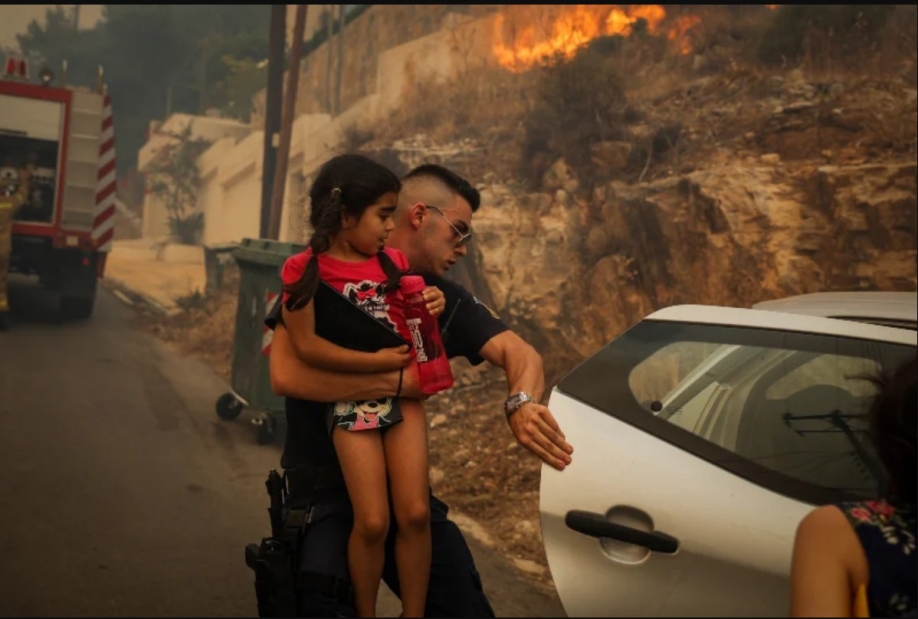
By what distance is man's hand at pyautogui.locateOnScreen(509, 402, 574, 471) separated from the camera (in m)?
2.26

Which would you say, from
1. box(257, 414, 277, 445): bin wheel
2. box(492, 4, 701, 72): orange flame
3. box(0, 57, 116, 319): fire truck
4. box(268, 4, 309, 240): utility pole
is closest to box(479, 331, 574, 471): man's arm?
box(0, 57, 116, 319): fire truck

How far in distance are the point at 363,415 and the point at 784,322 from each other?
1.48m

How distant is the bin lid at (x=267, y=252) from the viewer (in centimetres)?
661

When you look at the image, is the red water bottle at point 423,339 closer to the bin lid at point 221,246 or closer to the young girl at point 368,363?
the young girl at point 368,363

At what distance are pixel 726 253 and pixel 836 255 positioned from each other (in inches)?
36.0

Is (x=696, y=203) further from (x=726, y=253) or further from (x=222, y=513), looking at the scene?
(x=222, y=513)

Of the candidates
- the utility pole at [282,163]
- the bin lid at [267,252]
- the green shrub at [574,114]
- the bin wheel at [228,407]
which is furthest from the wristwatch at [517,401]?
the utility pole at [282,163]

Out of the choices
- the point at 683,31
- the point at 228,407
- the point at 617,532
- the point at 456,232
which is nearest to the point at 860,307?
the point at 617,532

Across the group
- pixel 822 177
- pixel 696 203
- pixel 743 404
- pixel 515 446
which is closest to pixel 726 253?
pixel 696 203

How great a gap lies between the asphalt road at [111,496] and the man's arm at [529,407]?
1481mm

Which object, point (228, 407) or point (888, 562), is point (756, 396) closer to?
Answer: point (888, 562)

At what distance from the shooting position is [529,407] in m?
2.31

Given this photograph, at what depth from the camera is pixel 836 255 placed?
8.45m

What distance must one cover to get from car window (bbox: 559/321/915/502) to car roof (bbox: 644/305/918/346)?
0.02m
